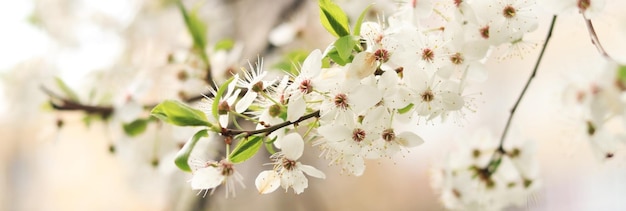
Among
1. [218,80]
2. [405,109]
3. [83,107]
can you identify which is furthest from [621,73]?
[83,107]

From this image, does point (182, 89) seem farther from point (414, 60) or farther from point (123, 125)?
point (414, 60)

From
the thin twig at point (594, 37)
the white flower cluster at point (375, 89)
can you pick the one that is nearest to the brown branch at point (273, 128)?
the white flower cluster at point (375, 89)

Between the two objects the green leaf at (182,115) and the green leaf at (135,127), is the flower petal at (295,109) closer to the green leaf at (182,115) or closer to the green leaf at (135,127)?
the green leaf at (182,115)

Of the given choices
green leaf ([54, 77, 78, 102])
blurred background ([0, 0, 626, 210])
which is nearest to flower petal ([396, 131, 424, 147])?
blurred background ([0, 0, 626, 210])

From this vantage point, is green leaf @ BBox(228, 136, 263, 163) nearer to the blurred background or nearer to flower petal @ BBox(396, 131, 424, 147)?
flower petal @ BBox(396, 131, 424, 147)

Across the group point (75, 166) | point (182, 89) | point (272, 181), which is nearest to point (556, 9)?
point (272, 181)
